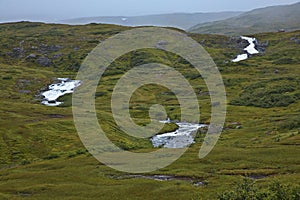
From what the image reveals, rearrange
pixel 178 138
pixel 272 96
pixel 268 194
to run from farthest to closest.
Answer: pixel 272 96
pixel 178 138
pixel 268 194

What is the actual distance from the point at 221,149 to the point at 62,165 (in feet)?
113

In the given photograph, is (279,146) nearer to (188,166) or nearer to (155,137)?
(188,166)

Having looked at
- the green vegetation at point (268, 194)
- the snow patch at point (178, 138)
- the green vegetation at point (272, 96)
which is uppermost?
the green vegetation at point (268, 194)

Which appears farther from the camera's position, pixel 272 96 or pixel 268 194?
pixel 272 96

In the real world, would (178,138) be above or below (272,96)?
below

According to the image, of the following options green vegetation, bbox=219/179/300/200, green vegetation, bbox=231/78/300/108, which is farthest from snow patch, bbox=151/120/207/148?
green vegetation, bbox=219/179/300/200

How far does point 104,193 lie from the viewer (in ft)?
185

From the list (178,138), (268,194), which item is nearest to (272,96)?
(178,138)

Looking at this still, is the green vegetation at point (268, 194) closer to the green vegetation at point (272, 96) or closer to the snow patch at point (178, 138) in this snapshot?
the snow patch at point (178, 138)

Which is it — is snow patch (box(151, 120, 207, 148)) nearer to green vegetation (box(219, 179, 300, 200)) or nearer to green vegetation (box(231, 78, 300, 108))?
green vegetation (box(231, 78, 300, 108))

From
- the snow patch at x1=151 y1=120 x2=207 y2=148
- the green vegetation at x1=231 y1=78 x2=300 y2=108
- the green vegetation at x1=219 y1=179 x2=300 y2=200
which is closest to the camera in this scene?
the green vegetation at x1=219 y1=179 x2=300 y2=200

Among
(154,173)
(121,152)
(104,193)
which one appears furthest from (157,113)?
(104,193)

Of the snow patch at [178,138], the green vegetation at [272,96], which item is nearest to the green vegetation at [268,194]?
the snow patch at [178,138]

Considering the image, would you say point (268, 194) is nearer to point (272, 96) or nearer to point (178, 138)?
point (178, 138)
